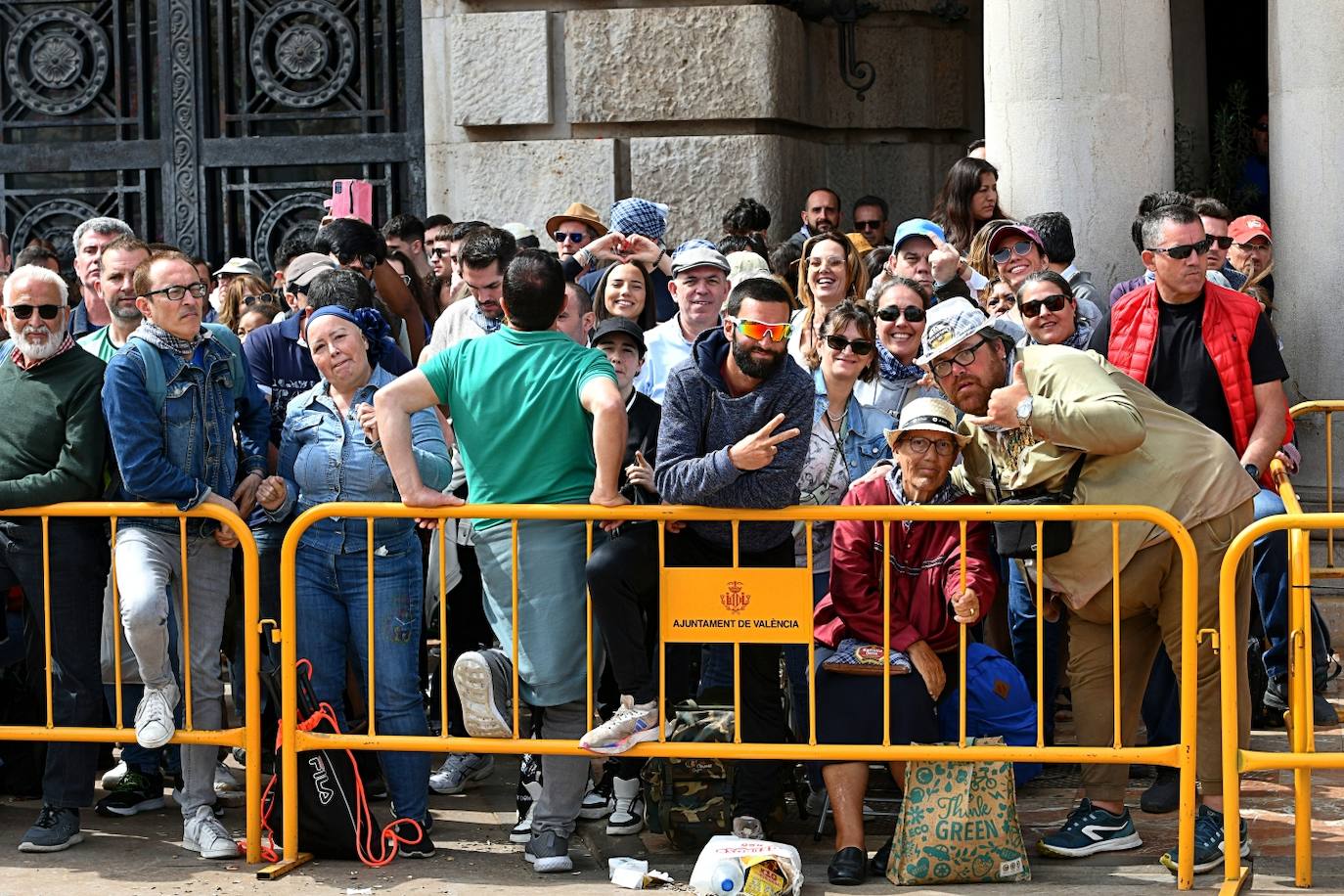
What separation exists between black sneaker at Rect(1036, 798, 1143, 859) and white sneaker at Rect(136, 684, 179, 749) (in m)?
3.02

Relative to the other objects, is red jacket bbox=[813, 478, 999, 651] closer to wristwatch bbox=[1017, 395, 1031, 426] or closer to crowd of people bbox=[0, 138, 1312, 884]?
crowd of people bbox=[0, 138, 1312, 884]

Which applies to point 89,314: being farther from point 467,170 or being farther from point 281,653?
point 467,170

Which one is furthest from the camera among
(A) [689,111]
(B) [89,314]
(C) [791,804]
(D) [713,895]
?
(A) [689,111]

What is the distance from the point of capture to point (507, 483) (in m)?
6.78

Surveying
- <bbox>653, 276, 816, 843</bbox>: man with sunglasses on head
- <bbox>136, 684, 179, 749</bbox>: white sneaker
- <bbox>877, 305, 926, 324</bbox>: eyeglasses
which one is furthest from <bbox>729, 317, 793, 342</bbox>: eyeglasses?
<bbox>136, 684, 179, 749</bbox>: white sneaker

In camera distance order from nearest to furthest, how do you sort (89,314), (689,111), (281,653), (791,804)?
1. (281,653)
2. (791,804)
3. (89,314)
4. (689,111)

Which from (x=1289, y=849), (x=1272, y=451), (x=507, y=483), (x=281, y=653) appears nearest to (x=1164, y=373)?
(x=1272, y=451)

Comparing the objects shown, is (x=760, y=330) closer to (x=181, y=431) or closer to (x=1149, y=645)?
(x=1149, y=645)

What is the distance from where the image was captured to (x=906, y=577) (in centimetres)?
681

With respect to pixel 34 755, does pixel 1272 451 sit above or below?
above

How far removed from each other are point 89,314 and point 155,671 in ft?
7.81

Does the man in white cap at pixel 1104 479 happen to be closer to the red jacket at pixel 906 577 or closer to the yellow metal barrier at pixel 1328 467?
the red jacket at pixel 906 577

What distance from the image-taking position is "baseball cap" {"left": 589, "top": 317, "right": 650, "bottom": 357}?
7453 millimetres

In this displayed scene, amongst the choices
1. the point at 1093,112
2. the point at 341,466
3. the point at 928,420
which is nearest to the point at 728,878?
the point at 928,420
